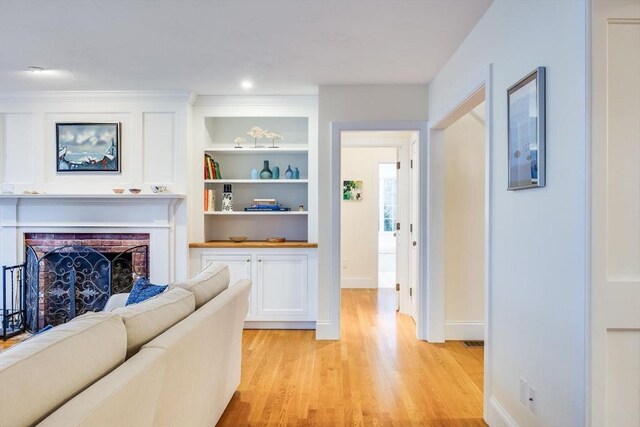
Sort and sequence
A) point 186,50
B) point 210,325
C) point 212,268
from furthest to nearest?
point 186,50 → point 212,268 → point 210,325

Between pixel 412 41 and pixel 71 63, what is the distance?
2750mm

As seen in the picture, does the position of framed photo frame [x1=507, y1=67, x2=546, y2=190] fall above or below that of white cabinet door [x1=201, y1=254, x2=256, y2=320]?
above

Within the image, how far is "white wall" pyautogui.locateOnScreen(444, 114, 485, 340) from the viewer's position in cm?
370

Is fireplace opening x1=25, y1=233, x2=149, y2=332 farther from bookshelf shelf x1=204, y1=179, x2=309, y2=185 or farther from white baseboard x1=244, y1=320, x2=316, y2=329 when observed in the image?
white baseboard x1=244, y1=320, x2=316, y2=329

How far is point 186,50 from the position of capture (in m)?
2.94

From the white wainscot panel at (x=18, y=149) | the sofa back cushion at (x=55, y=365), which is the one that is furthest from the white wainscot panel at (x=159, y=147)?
the sofa back cushion at (x=55, y=365)

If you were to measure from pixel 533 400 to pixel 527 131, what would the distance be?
1260mm

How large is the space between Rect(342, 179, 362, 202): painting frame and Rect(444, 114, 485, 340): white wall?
2.65 m

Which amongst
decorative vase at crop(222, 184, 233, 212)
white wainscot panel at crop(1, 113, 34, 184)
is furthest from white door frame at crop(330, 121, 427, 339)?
white wainscot panel at crop(1, 113, 34, 184)

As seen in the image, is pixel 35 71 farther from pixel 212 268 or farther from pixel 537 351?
pixel 537 351

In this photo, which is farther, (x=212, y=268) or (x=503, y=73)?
(x=212, y=268)

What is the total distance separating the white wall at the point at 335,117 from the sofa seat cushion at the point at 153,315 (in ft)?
6.50

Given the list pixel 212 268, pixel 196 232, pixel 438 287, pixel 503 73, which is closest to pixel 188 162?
pixel 196 232

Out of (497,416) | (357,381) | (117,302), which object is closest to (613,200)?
(497,416)
